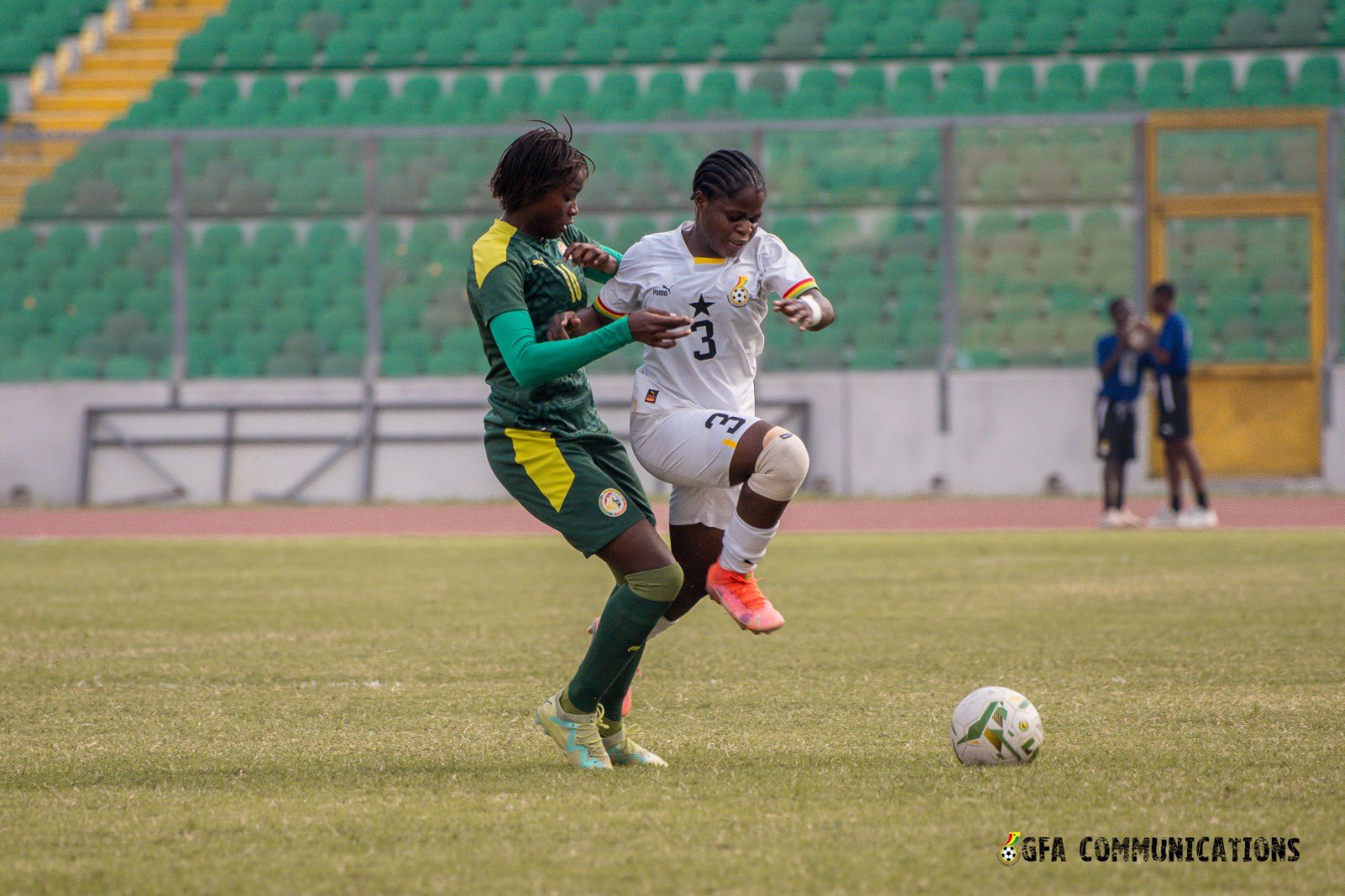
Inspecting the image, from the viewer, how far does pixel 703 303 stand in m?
5.04

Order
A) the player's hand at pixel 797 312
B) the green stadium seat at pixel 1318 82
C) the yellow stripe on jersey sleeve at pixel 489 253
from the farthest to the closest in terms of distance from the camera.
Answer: the green stadium seat at pixel 1318 82 → the player's hand at pixel 797 312 → the yellow stripe on jersey sleeve at pixel 489 253

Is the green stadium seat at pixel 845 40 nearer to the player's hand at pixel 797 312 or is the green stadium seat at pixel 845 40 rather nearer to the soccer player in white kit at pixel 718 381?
the soccer player in white kit at pixel 718 381

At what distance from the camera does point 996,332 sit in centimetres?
1764

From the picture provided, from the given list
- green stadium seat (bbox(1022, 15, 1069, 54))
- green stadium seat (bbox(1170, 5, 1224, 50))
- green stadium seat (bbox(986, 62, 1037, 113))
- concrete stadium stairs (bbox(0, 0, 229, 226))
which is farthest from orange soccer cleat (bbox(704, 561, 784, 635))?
green stadium seat (bbox(1170, 5, 1224, 50))

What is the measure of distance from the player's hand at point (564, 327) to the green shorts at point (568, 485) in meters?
0.30

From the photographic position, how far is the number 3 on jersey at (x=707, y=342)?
5043mm

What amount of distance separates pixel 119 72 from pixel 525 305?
2108cm

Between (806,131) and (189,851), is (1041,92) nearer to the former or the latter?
(806,131)

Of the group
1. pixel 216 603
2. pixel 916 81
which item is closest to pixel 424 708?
pixel 216 603

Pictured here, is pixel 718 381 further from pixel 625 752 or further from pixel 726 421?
pixel 625 752

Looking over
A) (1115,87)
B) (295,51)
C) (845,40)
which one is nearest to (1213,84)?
(1115,87)

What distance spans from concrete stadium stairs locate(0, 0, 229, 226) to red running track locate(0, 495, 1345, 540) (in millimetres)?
7488

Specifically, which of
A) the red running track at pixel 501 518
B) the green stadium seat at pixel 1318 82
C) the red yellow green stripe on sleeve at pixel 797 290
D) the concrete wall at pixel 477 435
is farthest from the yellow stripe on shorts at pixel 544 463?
the green stadium seat at pixel 1318 82

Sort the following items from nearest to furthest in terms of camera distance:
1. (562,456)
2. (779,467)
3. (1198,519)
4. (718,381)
→ (562,456)
(779,467)
(718,381)
(1198,519)
